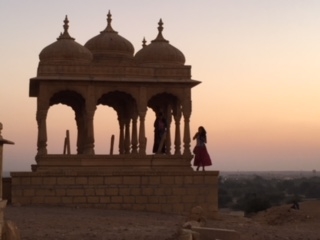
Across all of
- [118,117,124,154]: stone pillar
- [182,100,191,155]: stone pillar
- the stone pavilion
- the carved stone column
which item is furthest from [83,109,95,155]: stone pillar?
[118,117,124,154]: stone pillar

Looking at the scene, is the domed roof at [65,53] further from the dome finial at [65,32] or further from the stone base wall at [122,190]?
the stone base wall at [122,190]

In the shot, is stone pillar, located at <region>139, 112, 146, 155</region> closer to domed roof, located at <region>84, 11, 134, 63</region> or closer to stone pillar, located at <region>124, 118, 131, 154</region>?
domed roof, located at <region>84, 11, 134, 63</region>

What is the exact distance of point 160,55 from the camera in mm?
21422

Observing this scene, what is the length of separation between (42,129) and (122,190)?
2712 millimetres

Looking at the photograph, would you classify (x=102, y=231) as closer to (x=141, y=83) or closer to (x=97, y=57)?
(x=141, y=83)

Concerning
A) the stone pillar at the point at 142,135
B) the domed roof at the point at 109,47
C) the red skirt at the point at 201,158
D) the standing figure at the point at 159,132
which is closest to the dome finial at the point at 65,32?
the domed roof at the point at 109,47

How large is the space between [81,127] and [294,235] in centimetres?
937

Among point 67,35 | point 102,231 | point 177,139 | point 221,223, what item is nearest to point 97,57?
point 67,35

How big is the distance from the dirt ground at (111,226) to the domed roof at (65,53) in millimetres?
4143

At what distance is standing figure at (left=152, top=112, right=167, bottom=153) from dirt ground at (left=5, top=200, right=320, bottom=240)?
3.14 metres

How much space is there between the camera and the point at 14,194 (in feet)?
62.5

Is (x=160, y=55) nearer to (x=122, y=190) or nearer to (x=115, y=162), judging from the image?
(x=115, y=162)

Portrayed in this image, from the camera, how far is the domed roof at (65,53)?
20.7m

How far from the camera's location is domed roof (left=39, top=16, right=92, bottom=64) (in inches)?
815
